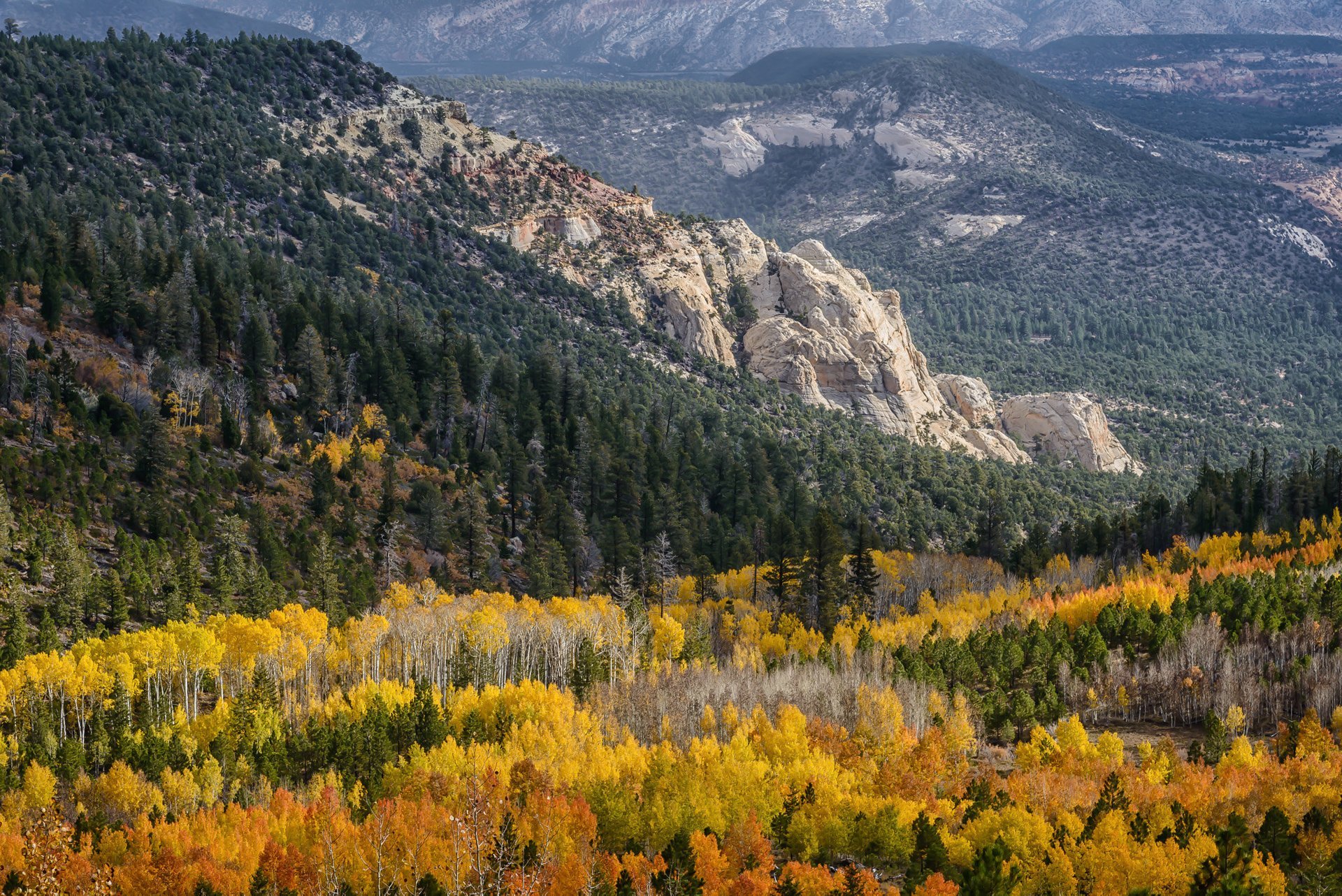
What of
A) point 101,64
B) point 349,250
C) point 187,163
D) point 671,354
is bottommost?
point 671,354

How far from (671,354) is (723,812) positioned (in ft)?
403

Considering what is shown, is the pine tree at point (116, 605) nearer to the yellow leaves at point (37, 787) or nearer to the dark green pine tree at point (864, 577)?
the yellow leaves at point (37, 787)

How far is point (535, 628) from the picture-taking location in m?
98.3

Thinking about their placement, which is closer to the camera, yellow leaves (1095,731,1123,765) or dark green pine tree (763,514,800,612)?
yellow leaves (1095,731,1123,765)

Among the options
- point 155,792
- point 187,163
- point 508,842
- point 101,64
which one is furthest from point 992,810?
point 101,64

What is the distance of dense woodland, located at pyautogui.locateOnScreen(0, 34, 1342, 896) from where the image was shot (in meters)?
64.6

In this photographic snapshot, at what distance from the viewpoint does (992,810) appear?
2667 inches

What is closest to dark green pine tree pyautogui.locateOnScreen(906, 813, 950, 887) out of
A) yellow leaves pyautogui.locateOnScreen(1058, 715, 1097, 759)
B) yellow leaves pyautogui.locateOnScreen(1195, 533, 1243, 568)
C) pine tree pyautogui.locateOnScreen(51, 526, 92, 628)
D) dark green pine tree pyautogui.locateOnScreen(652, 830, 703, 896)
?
dark green pine tree pyautogui.locateOnScreen(652, 830, 703, 896)

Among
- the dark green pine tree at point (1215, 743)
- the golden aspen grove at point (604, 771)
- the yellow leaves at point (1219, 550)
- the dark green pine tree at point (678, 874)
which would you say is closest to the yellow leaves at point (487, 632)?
the golden aspen grove at point (604, 771)

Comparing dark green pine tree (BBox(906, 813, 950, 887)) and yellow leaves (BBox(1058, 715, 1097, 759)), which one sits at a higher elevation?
dark green pine tree (BBox(906, 813, 950, 887))

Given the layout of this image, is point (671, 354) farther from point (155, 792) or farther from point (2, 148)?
point (155, 792)

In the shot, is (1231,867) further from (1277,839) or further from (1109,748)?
(1109,748)

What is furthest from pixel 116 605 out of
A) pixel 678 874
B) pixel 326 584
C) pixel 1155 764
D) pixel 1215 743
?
pixel 1215 743

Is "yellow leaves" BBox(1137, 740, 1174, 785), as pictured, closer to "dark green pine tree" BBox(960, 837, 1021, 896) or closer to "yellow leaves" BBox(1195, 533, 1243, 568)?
"dark green pine tree" BBox(960, 837, 1021, 896)
